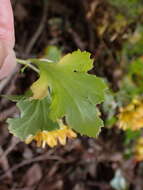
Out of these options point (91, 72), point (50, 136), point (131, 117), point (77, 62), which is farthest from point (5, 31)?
point (91, 72)

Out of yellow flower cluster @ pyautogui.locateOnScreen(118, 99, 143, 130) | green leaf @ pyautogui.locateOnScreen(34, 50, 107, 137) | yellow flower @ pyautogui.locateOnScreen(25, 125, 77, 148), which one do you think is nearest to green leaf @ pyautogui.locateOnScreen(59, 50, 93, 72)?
green leaf @ pyautogui.locateOnScreen(34, 50, 107, 137)

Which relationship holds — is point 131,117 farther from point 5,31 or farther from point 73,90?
point 5,31

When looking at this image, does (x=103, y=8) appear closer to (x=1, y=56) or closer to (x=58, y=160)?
(x=58, y=160)

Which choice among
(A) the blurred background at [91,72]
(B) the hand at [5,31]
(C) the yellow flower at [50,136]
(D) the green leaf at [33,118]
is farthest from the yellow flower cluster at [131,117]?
(B) the hand at [5,31]

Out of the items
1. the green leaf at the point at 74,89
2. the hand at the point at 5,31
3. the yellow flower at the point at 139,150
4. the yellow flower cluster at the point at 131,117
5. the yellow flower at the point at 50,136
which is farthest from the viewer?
the yellow flower at the point at 139,150

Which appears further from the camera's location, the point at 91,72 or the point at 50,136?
the point at 91,72

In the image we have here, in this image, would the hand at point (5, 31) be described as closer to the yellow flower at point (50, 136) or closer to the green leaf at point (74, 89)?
the green leaf at point (74, 89)

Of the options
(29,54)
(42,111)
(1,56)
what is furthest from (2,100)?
(1,56)
